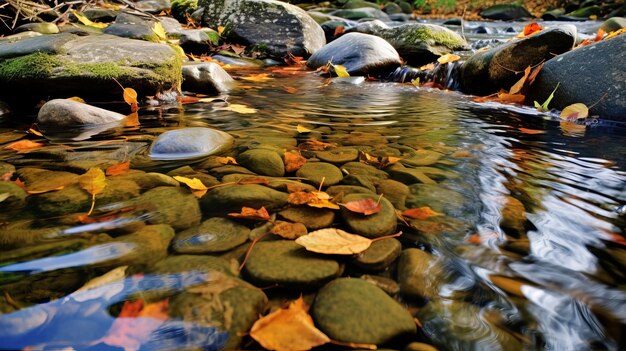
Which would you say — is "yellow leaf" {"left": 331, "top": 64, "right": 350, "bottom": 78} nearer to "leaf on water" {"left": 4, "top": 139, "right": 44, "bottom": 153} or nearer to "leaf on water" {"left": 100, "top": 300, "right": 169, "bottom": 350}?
"leaf on water" {"left": 4, "top": 139, "right": 44, "bottom": 153}

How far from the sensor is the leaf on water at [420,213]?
144 centimetres

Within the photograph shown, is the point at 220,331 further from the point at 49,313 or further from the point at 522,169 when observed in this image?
the point at 522,169

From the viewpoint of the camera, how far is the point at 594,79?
3.16m

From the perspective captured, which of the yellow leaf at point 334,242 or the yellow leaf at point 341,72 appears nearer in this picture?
the yellow leaf at point 334,242

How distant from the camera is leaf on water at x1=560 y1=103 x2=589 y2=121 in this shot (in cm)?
315

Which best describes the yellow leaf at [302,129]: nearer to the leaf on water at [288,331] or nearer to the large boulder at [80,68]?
the large boulder at [80,68]

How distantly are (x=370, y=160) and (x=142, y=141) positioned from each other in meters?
1.37

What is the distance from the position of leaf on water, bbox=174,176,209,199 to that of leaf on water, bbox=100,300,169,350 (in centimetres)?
64

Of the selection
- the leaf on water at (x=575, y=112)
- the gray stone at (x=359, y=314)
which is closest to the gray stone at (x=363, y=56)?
the leaf on water at (x=575, y=112)

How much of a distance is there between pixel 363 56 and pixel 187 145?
166 inches

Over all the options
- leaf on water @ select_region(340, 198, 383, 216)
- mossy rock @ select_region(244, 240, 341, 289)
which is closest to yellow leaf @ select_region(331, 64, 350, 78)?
leaf on water @ select_region(340, 198, 383, 216)

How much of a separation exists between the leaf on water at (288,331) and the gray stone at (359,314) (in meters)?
0.03

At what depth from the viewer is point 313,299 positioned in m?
0.99

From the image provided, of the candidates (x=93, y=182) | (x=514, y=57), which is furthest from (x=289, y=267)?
(x=514, y=57)
